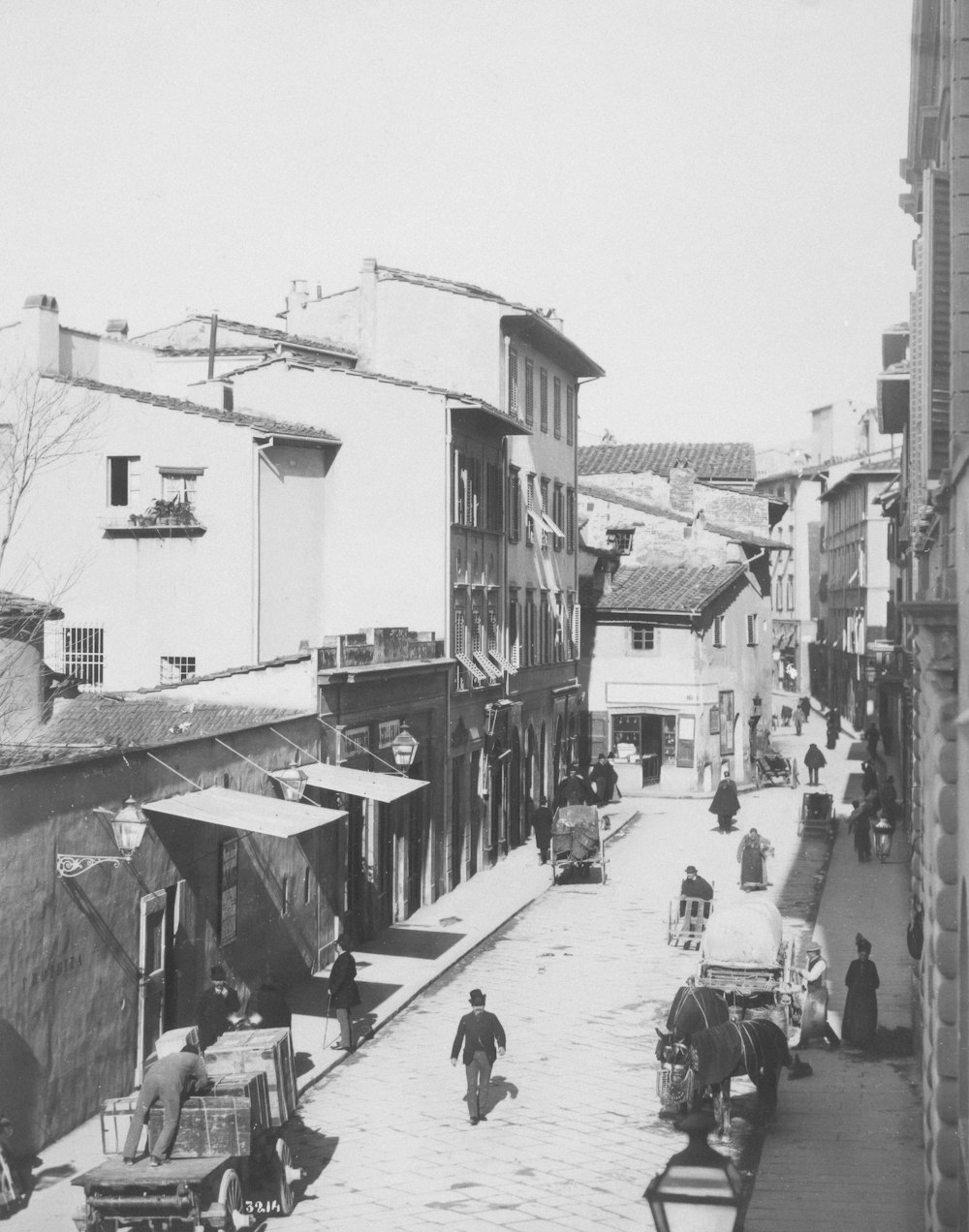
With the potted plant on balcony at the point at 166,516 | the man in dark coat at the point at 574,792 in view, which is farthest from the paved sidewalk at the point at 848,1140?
the man in dark coat at the point at 574,792

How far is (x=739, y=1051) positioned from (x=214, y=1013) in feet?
18.3

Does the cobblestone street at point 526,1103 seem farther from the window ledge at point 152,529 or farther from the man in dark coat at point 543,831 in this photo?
the window ledge at point 152,529

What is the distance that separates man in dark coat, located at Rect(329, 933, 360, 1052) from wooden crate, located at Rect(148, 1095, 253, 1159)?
6344mm

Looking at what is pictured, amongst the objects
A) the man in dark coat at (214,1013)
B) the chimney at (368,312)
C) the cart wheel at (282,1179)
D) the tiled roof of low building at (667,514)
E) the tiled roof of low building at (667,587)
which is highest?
the chimney at (368,312)

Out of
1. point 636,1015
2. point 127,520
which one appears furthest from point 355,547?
point 636,1015

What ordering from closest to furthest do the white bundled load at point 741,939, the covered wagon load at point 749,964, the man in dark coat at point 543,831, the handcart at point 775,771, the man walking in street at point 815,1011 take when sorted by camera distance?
the covered wagon load at point 749,964 < the white bundled load at point 741,939 < the man walking in street at point 815,1011 < the man in dark coat at point 543,831 < the handcart at point 775,771

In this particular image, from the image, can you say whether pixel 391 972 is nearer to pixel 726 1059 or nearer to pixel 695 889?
pixel 695 889

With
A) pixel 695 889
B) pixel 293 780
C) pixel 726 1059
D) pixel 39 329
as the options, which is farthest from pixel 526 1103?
pixel 39 329

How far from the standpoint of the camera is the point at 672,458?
66.4 meters

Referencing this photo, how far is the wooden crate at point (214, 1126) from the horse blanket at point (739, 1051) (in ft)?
15.9

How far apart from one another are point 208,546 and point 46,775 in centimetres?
1443

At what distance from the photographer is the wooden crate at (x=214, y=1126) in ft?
41.5

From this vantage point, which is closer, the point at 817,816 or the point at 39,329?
the point at 39,329

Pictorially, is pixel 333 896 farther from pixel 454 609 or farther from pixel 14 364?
pixel 14 364
